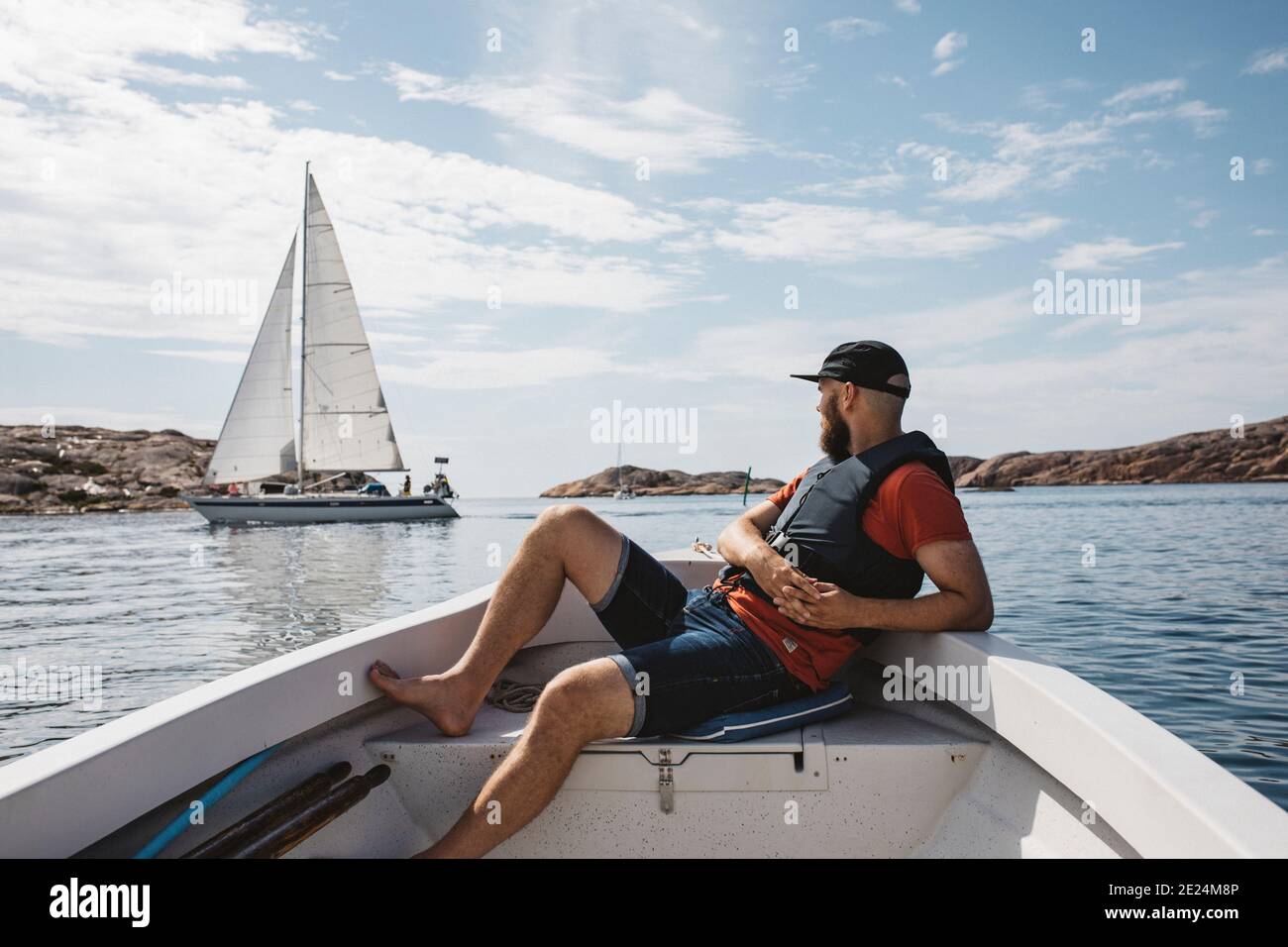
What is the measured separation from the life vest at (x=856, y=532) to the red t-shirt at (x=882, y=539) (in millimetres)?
25

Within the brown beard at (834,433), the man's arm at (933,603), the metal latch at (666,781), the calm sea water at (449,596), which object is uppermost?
the brown beard at (834,433)

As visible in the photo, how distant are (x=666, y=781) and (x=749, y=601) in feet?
1.69

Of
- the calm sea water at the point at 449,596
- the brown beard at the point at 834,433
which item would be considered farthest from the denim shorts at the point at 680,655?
the calm sea water at the point at 449,596

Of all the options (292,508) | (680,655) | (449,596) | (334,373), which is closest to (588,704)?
(680,655)

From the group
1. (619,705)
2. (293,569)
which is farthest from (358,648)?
(293,569)

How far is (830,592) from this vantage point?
7.02 ft

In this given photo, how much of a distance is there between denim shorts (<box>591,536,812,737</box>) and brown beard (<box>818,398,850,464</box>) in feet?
1.71

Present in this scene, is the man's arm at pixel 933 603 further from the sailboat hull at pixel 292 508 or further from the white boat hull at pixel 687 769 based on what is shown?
the sailboat hull at pixel 292 508

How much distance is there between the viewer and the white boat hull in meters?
1.57

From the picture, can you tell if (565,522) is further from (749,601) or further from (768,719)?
(768,719)

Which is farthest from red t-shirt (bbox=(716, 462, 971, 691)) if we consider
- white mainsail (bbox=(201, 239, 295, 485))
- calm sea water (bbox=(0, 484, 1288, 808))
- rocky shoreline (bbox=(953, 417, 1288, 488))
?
rocky shoreline (bbox=(953, 417, 1288, 488))

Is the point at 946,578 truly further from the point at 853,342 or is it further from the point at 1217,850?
the point at 1217,850

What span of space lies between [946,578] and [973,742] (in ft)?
1.27

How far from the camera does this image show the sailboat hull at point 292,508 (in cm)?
3209
